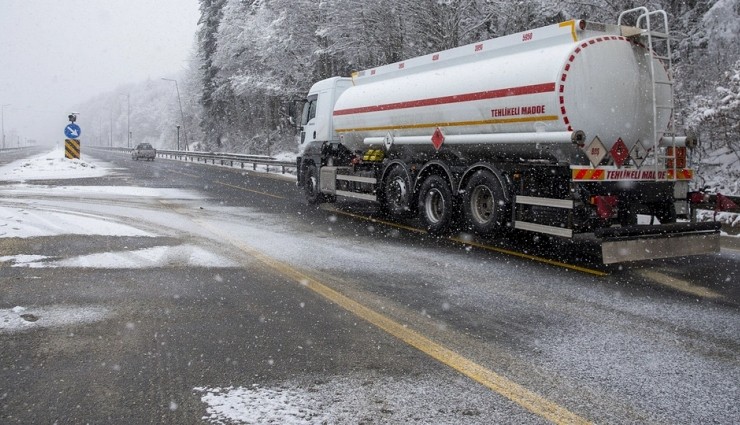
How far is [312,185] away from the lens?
15812 mm

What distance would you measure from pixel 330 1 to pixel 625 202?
79.1 ft

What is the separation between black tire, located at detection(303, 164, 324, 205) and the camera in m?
15.4

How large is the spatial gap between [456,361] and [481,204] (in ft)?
19.1

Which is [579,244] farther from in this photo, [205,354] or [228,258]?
[205,354]

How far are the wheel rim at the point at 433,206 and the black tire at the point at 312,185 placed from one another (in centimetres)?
495

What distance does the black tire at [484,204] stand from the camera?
8906 mm

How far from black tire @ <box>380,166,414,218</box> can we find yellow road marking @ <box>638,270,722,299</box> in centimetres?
496

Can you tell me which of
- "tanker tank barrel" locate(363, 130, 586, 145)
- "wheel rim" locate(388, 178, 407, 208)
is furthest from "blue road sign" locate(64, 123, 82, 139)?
"tanker tank barrel" locate(363, 130, 586, 145)

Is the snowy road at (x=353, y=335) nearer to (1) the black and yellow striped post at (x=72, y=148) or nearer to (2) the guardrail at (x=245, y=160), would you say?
(2) the guardrail at (x=245, y=160)

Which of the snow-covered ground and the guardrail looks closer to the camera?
the snow-covered ground

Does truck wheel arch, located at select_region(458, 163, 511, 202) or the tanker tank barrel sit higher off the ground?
the tanker tank barrel

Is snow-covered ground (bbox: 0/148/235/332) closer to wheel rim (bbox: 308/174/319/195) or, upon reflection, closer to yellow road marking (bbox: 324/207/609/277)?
wheel rim (bbox: 308/174/319/195)

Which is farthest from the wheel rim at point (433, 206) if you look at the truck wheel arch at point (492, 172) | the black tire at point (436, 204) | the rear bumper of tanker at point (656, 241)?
the rear bumper of tanker at point (656, 241)

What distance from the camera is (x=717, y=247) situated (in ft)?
25.8
